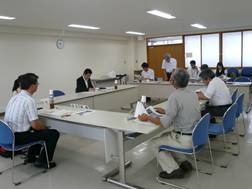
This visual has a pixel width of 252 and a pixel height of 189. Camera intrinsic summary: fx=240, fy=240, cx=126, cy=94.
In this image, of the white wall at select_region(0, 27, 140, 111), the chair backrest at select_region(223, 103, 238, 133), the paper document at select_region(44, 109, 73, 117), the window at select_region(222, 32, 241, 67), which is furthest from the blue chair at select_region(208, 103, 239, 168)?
the window at select_region(222, 32, 241, 67)

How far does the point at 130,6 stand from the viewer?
4.72 m

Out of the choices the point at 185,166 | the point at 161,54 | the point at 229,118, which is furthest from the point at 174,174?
the point at 161,54

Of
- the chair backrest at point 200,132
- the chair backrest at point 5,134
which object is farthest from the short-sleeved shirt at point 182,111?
the chair backrest at point 5,134

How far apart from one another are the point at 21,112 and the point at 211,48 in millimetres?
8786

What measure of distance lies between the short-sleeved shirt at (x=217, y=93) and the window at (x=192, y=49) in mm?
6952

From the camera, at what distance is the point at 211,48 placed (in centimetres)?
990

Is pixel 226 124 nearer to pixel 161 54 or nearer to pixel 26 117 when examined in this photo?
pixel 26 117

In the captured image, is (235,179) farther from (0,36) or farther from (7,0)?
(0,36)

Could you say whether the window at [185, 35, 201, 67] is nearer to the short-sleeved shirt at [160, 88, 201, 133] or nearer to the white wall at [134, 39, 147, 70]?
the white wall at [134, 39, 147, 70]

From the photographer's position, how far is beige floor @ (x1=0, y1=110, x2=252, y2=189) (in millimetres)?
2639

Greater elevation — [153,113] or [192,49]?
[192,49]

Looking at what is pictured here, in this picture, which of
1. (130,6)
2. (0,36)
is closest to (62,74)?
(0,36)

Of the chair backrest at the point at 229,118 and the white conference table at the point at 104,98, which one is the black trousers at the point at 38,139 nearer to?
the white conference table at the point at 104,98

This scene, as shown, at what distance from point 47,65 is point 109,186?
5.91 m
